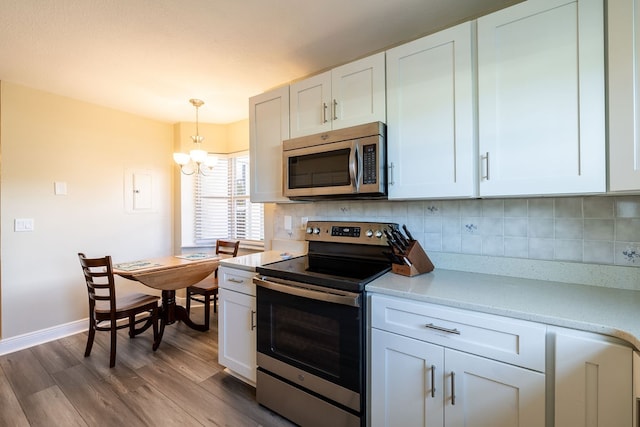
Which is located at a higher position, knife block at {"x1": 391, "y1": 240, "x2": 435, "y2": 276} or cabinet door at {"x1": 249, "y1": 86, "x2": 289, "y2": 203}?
cabinet door at {"x1": 249, "y1": 86, "x2": 289, "y2": 203}

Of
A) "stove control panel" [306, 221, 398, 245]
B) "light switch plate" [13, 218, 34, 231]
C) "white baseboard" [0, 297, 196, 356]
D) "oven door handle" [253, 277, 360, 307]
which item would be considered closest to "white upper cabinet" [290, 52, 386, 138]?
"stove control panel" [306, 221, 398, 245]

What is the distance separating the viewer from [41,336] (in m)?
2.72

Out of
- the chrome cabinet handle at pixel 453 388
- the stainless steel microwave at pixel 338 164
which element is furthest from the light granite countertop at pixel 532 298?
the stainless steel microwave at pixel 338 164

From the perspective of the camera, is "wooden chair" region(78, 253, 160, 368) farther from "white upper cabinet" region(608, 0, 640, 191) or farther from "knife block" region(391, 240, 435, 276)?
"white upper cabinet" region(608, 0, 640, 191)

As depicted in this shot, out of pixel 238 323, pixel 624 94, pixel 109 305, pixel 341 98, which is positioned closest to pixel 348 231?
pixel 341 98

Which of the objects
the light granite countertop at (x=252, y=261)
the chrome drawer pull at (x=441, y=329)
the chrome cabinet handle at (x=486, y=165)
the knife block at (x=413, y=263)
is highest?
the chrome cabinet handle at (x=486, y=165)

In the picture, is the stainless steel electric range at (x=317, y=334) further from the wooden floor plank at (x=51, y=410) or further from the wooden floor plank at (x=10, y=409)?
the wooden floor plank at (x=10, y=409)

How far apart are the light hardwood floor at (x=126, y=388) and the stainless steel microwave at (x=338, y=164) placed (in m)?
1.48

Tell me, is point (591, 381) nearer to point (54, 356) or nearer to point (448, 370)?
point (448, 370)

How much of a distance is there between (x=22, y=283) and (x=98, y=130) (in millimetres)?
1723

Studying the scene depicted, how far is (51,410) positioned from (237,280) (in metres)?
1.42

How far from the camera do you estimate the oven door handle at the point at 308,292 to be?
136cm

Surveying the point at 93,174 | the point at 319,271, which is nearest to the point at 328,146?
the point at 319,271

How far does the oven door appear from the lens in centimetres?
138
